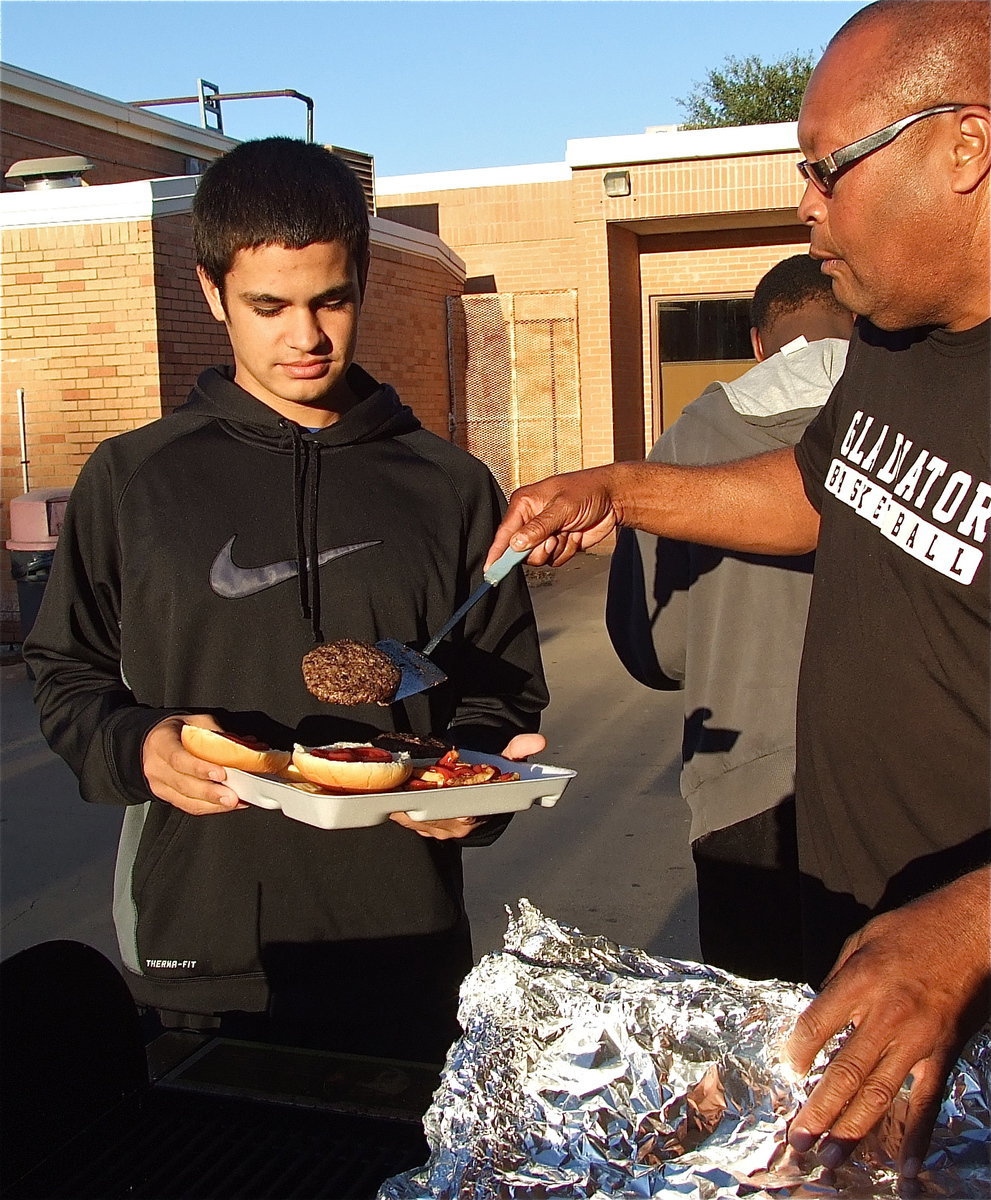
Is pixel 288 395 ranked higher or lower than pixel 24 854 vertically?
higher

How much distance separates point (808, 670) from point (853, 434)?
0.42m

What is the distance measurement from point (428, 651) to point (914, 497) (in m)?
0.87

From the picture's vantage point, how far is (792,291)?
138 inches

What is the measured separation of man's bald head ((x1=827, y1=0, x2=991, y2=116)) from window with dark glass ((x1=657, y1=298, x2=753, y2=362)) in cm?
1590

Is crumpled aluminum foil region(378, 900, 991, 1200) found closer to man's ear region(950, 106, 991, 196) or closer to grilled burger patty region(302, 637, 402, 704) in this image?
grilled burger patty region(302, 637, 402, 704)

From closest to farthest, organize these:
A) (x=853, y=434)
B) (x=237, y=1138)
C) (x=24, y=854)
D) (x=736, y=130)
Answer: (x=237, y=1138) < (x=853, y=434) < (x=24, y=854) < (x=736, y=130)

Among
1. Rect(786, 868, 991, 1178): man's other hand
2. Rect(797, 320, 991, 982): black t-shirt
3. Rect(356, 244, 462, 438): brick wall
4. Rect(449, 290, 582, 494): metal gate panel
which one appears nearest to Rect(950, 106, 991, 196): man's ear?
Rect(797, 320, 991, 982): black t-shirt

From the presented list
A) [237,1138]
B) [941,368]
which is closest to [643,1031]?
[237,1138]

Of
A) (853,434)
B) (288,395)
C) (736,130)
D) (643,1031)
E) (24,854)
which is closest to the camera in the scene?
(643,1031)

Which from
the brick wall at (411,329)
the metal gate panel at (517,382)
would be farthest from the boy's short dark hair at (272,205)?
the metal gate panel at (517,382)

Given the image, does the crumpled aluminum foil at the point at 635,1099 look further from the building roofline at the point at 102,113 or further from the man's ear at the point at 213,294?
the building roofline at the point at 102,113

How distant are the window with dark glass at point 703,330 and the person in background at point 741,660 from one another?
1449cm

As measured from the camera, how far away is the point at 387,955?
217 centimetres

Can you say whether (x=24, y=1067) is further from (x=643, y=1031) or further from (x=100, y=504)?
(x=100, y=504)
